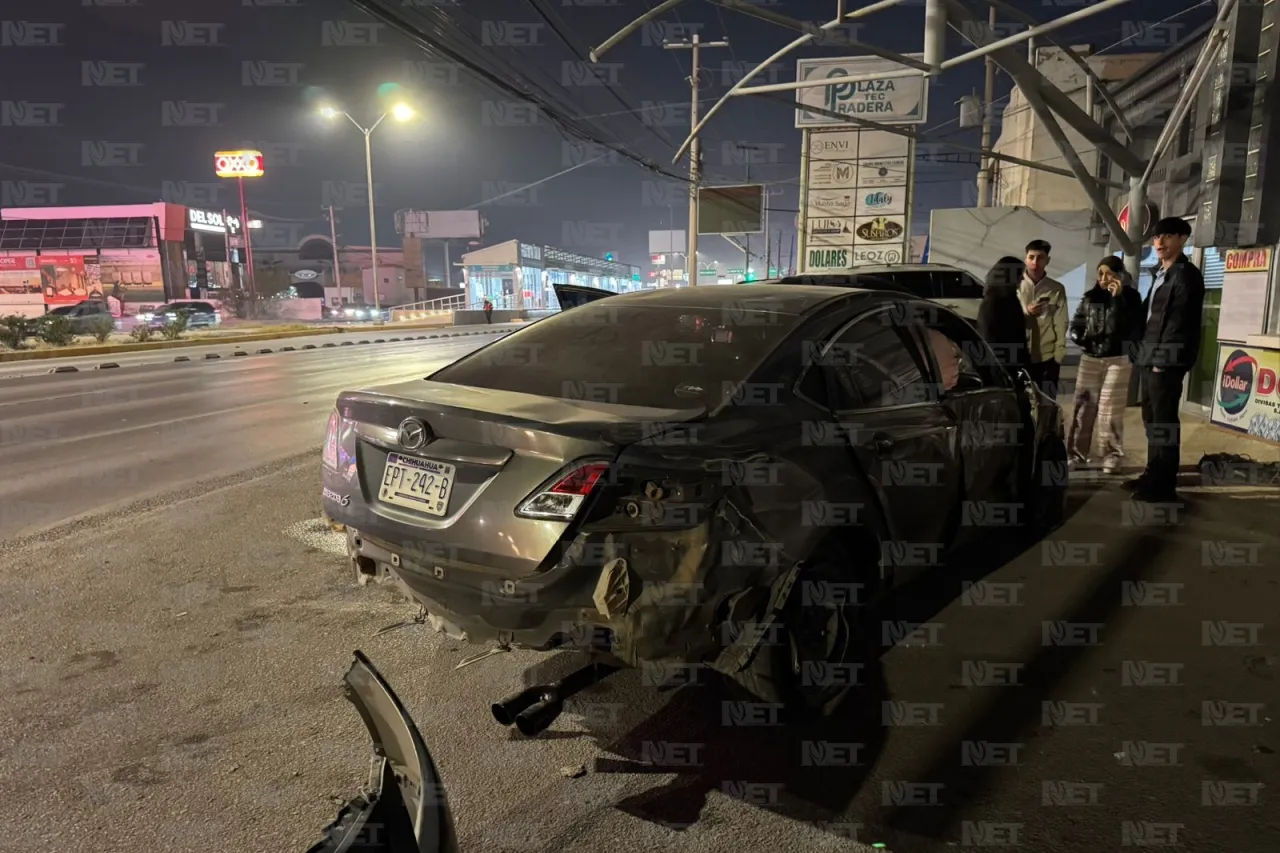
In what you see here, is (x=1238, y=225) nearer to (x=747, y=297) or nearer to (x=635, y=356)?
(x=747, y=297)

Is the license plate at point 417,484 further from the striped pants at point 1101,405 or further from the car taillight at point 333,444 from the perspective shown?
the striped pants at point 1101,405

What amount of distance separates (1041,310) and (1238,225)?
4.89ft

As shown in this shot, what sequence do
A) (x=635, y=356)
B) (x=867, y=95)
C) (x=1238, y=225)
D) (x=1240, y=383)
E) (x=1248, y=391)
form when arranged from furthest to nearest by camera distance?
(x=867, y=95)
(x=1240, y=383)
(x=1248, y=391)
(x=1238, y=225)
(x=635, y=356)

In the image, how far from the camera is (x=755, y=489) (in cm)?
246

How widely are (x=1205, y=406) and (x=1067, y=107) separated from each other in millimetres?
3684

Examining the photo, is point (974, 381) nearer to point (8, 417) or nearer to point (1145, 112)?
point (8, 417)

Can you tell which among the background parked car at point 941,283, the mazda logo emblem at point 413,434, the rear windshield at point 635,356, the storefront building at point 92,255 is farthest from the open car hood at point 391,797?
the storefront building at point 92,255

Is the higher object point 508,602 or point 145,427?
point 508,602

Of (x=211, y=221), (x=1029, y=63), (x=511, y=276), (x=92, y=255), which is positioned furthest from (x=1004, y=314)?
(x=511, y=276)

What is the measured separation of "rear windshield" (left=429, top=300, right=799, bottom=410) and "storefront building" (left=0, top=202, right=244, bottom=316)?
4845cm

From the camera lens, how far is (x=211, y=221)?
167 feet

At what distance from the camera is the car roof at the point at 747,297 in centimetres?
337

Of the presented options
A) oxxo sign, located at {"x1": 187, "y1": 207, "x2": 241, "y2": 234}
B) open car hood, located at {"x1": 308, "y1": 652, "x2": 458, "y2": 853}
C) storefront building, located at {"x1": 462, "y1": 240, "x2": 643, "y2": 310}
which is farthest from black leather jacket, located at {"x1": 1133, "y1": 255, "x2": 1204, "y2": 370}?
storefront building, located at {"x1": 462, "y1": 240, "x2": 643, "y2": 310}

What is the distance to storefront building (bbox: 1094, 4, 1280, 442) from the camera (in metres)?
5.90
